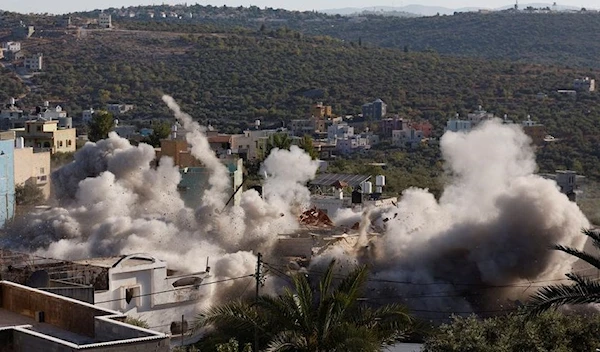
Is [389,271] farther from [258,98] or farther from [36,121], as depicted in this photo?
[258,98]

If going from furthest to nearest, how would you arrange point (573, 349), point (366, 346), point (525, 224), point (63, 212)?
point (63, 212) → point (525, 224) → point (573, 349) → point (366, 346)

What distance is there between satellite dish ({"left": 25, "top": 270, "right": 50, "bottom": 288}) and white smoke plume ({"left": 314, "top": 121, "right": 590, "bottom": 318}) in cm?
1153

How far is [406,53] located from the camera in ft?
404

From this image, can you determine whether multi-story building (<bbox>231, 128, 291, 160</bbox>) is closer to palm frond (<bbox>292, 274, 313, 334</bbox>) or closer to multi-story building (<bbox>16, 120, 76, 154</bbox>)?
multi-story building (<bbox>16, 120, 76, 154</bbox>)

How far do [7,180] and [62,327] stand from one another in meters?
29.1

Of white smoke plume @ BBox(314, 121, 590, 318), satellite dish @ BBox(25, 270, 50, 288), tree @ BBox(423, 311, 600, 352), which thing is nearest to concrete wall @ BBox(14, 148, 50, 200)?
white smoke plume @ BBox(314, 121, 590, 318)

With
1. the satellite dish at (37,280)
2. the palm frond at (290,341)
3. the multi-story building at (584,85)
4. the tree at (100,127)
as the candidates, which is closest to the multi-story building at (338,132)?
the multi-story building at (584,85)

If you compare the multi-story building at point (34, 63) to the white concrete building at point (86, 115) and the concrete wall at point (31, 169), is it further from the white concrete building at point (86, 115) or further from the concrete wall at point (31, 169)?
the concrete wall at point (31, 169)

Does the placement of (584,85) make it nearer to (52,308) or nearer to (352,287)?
(352,287)

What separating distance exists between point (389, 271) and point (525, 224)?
11.5 ft

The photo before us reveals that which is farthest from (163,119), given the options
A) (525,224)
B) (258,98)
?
(525,224)

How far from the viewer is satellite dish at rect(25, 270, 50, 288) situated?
74.3 ft

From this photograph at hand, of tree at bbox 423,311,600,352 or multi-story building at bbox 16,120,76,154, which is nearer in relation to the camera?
tree at bbox 423,311,600,352

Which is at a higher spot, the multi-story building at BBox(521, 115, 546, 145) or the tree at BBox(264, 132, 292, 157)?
the tree at BBox(264, 132, 292, 157)
